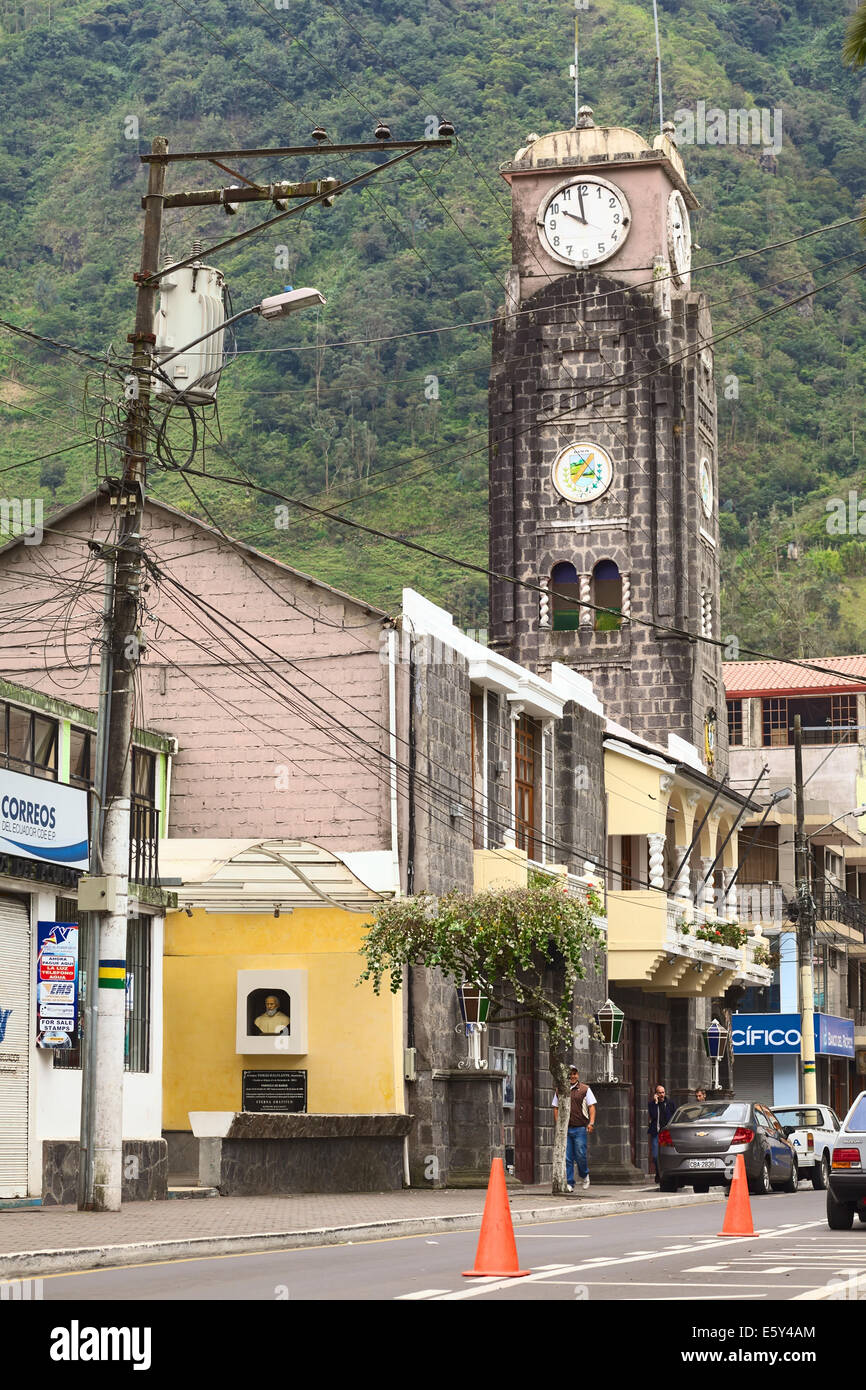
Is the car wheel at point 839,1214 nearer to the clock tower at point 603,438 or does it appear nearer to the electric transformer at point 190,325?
the electric transformer at point 190,325

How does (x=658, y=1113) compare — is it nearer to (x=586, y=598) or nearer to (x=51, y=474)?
(x=586, y=598)

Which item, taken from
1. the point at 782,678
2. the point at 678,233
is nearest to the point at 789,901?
the point at 782,678

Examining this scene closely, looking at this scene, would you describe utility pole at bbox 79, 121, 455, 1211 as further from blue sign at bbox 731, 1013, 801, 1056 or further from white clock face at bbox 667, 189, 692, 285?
white clock face at bbox 667, 189, 692, 285

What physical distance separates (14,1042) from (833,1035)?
144 feet

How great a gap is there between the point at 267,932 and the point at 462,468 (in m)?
79.0

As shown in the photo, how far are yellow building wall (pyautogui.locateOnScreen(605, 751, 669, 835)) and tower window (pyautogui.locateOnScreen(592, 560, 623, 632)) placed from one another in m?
21.0

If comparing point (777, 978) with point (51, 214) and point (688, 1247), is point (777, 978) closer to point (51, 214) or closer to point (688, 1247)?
point (688, 1247)

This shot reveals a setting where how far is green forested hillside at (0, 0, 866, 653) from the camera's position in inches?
4136

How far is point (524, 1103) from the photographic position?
118 ft

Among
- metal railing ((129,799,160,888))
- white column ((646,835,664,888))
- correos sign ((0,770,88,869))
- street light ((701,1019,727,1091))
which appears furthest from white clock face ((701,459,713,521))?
correos sign ((0,770,88,869))

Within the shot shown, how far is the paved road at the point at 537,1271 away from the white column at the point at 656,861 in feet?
64.2

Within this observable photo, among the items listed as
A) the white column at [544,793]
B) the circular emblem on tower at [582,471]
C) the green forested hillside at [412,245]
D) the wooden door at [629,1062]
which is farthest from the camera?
the green forested hillside at [412,245]

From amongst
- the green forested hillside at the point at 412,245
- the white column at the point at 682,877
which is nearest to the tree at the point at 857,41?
the white column at the point at 682,877

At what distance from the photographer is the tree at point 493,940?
28.3 m
